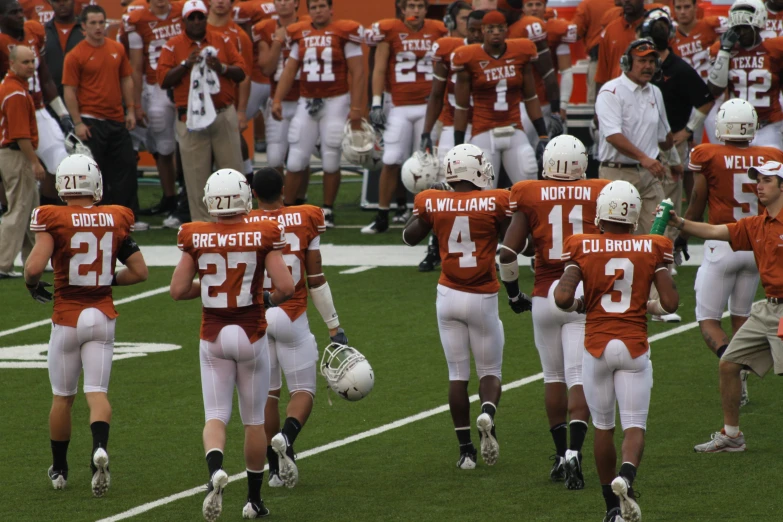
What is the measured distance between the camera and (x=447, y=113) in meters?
13.0

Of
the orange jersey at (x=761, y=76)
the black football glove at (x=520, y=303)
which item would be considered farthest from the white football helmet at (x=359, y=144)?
the black football glove at (x=520, y=303)

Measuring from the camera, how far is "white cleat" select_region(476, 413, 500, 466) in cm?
679

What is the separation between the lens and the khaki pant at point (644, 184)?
10.4 metres

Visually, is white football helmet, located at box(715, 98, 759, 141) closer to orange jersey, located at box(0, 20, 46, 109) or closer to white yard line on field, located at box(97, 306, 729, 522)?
white yard line on field, located at box(97, 306, 729, 522)

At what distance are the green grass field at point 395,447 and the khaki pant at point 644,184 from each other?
2.94ft

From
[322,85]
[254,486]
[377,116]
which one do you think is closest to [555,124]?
[377,116]

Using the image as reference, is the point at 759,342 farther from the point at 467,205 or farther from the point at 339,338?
the point at 339,338

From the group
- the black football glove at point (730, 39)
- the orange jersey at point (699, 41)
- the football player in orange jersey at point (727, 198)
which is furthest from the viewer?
the orange jersey at point (699, 41)

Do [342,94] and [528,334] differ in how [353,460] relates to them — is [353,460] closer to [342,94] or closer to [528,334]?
[528,334]

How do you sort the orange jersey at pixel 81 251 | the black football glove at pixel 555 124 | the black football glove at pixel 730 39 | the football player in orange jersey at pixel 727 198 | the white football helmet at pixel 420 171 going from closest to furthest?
the orange jersey at pixel 81 251 → the football player in orange jersey at pixel 727 198 → the black football glove at pixel 730 39 → the white football helmet at pixel 420 171 → the black football glove at pixel 555 124

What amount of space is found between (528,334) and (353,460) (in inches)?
129

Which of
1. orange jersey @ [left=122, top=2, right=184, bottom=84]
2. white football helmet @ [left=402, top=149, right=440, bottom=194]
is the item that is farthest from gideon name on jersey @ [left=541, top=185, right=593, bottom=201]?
orange jersey @ [left=122, top=2, right=184, bottom=84]

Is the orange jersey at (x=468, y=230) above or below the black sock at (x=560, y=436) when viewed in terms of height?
above

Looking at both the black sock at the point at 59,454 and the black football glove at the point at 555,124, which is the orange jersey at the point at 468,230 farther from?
the black football glove at the point at 555,124
